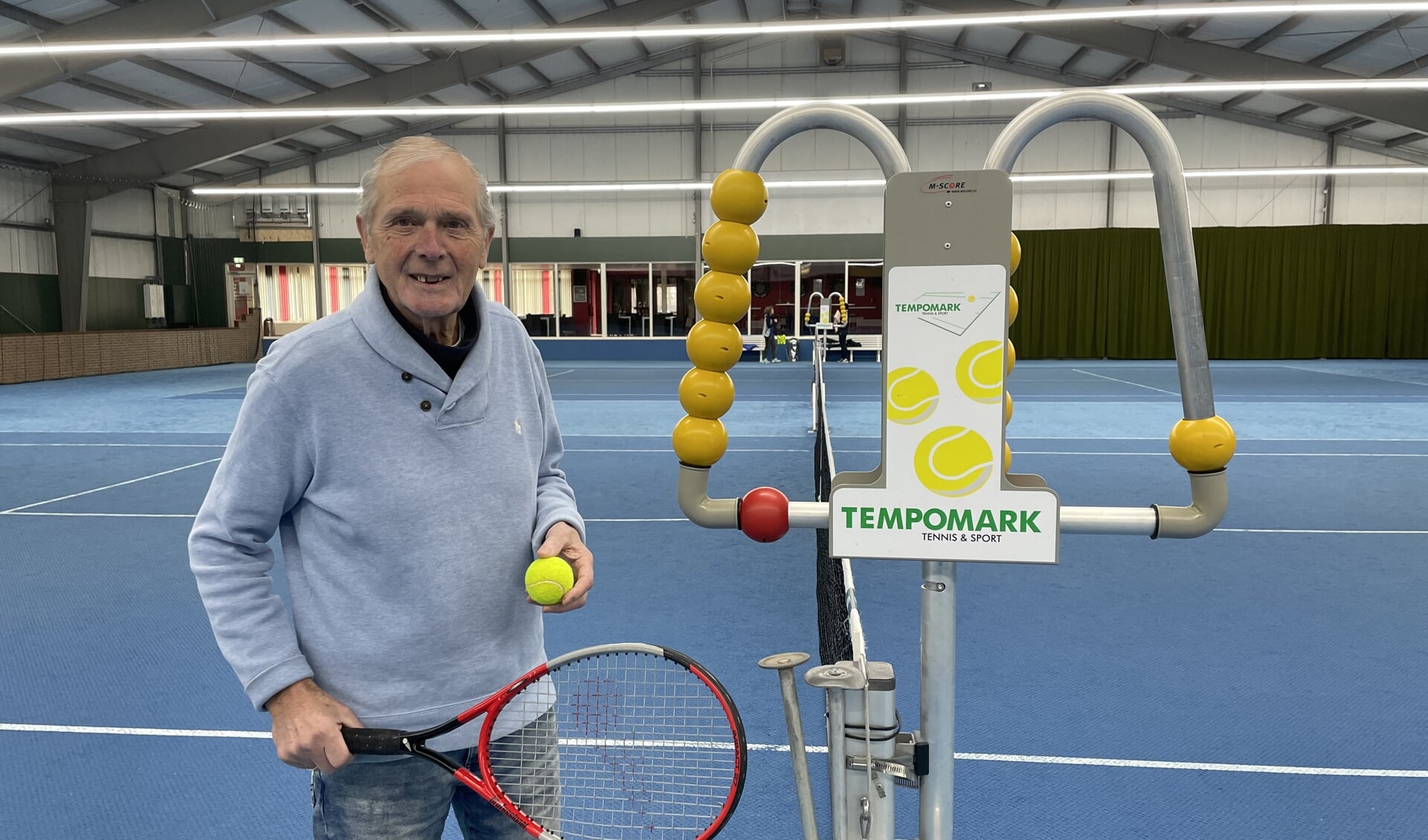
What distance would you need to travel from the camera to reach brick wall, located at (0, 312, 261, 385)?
17.8 metres

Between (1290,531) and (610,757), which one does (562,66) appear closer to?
(1290,531)

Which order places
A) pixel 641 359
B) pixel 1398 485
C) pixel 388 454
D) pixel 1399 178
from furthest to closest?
pixel 641 359, pixel 1399 178, pixel 1398 485, pixel 388 454

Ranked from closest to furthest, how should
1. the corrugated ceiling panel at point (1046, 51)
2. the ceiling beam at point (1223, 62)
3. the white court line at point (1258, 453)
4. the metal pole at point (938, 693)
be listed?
the metal pole at point (938, 693) < the white court line at point (1258, 453) < the ceiling beam at point (1223, 62) < the corrugated ceiling panel at point (1046, 51)

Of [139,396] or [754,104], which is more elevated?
[754,104]

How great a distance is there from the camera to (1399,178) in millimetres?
21656

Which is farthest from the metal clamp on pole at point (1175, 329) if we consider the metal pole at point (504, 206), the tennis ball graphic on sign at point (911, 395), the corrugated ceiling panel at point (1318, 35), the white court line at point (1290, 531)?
the metal pole at point (504, 206)

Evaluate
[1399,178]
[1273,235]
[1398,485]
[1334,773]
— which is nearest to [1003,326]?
[1334,773]

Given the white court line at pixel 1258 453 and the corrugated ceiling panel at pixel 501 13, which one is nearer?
the white court line at pixel 1258 453

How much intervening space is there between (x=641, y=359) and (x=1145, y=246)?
1303 centimetres

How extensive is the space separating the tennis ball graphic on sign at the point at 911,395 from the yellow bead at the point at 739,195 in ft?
1.07

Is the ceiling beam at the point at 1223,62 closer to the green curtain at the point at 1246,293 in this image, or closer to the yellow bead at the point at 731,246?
the green curtain at the point at 1246,293

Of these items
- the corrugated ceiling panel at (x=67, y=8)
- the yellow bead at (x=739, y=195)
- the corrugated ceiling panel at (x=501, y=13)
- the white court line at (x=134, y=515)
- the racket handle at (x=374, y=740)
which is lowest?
the white court line at (x=134, y=515)

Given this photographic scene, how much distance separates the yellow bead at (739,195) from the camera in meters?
1.30

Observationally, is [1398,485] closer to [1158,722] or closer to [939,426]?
[1158,722]
